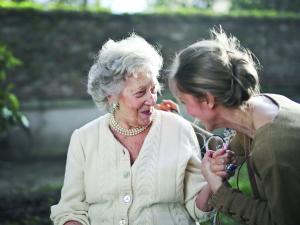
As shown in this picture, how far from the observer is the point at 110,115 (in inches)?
136

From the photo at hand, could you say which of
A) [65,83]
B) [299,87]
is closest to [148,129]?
[65,83]

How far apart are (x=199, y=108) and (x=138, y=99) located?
68 centimetres

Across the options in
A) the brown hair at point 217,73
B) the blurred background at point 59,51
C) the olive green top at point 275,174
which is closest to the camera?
the olive green top at point 275,174

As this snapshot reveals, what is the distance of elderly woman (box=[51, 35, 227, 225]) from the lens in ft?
10.4

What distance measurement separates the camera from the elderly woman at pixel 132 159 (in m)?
3.18

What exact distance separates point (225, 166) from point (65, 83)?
735 centimetres

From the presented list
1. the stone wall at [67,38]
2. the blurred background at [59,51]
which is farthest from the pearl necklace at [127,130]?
the stone wall at [67,38]

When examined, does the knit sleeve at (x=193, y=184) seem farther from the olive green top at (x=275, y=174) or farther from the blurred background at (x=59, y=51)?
the blurred background at (x=59, y=51)

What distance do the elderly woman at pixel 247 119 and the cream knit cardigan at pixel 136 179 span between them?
476 millimetres

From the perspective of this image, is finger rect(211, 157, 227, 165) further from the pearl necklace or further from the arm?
the pearl necklace

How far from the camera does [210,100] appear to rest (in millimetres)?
2586

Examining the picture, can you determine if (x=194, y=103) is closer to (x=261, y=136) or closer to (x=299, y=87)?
(x=261, y=136)

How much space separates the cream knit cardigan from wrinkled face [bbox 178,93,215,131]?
0.57m

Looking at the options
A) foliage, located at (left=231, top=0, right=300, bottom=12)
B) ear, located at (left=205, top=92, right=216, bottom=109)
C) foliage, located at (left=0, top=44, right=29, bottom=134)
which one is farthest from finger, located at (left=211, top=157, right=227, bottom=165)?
foliage, located at (left=231, top=0, right=300, bottom=12)
